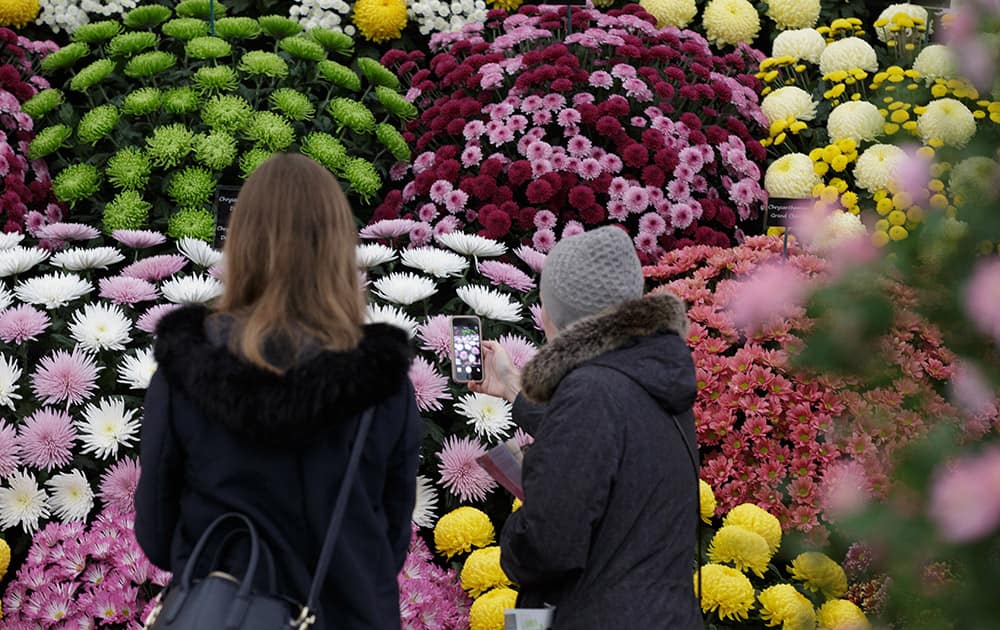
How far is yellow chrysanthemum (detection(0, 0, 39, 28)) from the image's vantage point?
6.43 m

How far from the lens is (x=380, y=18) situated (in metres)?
6.68

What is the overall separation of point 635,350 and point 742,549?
1324 millimetres

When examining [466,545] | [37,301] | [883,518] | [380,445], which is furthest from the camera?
[37,301]

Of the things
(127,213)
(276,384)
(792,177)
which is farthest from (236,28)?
(276,384)

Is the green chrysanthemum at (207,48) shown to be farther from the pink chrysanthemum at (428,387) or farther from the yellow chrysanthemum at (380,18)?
the pink chrysanthemum at (428,387)

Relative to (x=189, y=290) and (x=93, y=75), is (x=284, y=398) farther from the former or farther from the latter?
(x=93, y=75)

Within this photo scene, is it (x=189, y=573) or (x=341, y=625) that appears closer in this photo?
(x=189, y=573)

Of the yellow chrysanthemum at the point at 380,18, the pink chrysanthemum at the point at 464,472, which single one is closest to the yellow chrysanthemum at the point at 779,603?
the pink chrysanthemum at the point at 464,472

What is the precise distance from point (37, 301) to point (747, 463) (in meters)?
2.46

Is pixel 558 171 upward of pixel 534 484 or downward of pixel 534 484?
downward

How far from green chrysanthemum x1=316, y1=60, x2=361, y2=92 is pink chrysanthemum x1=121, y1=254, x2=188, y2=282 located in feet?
6.38

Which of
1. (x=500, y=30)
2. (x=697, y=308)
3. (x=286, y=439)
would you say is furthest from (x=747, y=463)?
(x=500, y=30)

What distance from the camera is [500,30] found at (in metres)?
6.97

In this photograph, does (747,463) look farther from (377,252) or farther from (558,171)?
(558,171)
